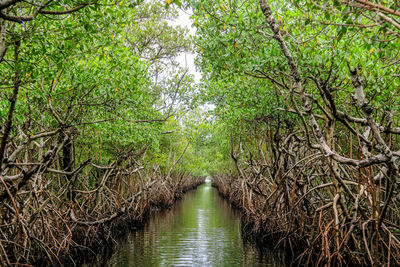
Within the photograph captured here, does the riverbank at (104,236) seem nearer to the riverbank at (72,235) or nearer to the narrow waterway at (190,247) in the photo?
the riverbank at (72,235)

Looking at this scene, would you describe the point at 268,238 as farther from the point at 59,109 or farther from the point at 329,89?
the point at 59,109

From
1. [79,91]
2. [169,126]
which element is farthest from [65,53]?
[169,126]

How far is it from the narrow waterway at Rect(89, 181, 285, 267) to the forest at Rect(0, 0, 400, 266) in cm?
85

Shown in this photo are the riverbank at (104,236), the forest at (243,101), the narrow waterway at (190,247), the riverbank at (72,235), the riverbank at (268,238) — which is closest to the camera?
the forest at (243,101)

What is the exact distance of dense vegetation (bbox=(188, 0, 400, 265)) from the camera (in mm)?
4066

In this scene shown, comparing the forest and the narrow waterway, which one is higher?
the forest

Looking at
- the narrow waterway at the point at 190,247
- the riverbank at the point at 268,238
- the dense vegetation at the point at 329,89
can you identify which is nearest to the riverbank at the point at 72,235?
the narrow waterway at the point at 190,247

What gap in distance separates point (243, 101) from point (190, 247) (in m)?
5.38

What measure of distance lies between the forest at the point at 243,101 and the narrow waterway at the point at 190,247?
0.85m

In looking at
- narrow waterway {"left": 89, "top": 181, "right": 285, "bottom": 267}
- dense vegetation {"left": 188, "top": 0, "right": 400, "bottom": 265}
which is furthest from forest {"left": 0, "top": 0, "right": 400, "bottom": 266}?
narrow waterway {"left": 89, "top": 181, "right": 285, "bottom": 267}

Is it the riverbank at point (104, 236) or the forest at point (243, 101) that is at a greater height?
the forest at point (243, 101)

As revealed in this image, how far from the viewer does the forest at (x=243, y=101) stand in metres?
4.40

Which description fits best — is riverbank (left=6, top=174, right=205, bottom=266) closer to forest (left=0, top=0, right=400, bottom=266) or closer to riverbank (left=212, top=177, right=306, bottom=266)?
forest (left=0, top=0, right=400, bottom=266)

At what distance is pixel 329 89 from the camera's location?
6160 millimetres
